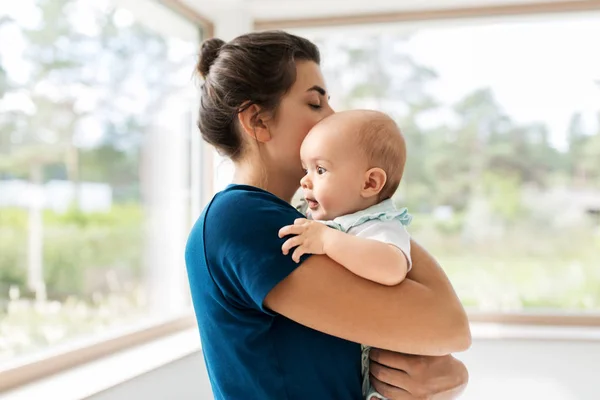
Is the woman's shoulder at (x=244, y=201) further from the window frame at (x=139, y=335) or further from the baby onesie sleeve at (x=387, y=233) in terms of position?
the window frame at (x=139, y=335)

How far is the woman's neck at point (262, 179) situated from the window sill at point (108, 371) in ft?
2.23

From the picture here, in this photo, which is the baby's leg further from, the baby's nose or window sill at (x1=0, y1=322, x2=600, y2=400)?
window sill at (x1=0, y1=322, x2=600, y2=400)

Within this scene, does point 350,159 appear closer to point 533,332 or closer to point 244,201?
point 244,201

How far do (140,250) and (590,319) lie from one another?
73.3 inches

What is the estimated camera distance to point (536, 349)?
247 cm

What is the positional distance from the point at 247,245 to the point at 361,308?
0.22 meters

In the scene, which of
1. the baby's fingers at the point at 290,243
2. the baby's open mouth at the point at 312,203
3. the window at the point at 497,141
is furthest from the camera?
the window at the point at 497,141

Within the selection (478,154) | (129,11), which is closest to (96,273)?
(129,11)

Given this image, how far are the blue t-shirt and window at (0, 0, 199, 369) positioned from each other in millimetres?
740

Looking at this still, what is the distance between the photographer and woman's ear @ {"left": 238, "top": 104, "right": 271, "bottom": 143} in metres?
1.28

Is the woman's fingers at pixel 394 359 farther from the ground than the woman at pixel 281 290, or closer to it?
closer to it

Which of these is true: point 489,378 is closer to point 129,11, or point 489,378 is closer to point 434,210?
point 434,210

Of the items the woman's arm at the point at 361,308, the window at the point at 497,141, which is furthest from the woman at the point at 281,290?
the window at the point at 497,141

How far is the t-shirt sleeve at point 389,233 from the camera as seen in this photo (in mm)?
1158
